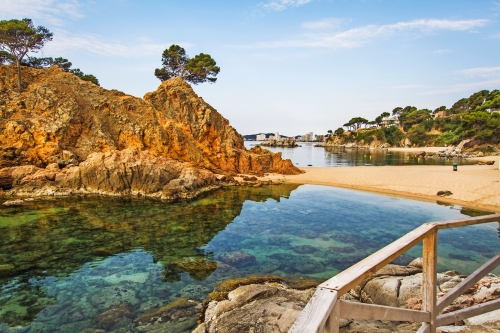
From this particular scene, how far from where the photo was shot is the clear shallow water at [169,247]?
9.01m

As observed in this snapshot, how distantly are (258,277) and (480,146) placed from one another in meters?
84.5

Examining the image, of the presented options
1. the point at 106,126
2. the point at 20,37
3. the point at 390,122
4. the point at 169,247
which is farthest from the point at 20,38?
the point at 390,122

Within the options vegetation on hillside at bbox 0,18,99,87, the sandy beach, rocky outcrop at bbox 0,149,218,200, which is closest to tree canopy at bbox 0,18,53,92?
vegetation on hillside at bbox 0,18,99,87

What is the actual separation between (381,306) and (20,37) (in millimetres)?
41834

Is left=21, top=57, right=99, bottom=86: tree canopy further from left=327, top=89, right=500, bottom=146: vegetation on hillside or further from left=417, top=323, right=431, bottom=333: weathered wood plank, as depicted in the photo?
left=327, top=89, right=500, bottom=146: vegetation on hillside

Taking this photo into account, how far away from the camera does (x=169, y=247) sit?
13531 millimetres

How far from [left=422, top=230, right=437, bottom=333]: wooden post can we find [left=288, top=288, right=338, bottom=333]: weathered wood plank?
184 centimetres

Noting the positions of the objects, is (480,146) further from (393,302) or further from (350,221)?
(393,302)

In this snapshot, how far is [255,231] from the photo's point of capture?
53.6ft

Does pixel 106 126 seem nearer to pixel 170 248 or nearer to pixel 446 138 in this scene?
pixel 170 248

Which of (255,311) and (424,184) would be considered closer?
(255,311)

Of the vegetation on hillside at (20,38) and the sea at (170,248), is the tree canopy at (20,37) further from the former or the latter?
the sea at (170,248)

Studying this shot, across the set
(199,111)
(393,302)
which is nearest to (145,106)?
(199,111)

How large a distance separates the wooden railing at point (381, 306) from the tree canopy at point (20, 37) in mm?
39855
